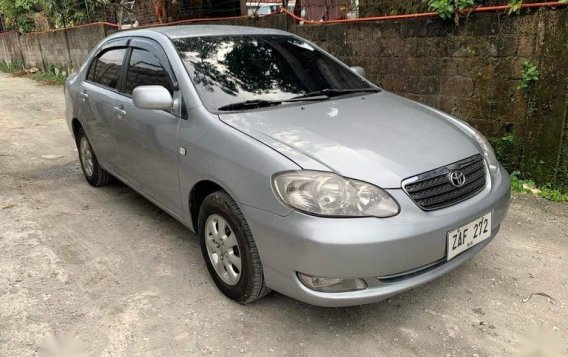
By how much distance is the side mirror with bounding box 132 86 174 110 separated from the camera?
9.32ft

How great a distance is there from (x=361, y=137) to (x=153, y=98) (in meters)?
1.27

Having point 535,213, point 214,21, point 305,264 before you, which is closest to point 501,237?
point 535,213

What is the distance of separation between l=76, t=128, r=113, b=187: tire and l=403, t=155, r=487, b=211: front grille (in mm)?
3327

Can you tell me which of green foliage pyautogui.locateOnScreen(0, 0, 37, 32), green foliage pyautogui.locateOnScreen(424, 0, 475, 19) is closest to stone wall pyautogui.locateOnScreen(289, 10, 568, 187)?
green foliage pyautogui.locateOnScreen(424, 0, 475, 19)

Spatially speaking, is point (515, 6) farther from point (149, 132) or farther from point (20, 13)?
point (20, 13)

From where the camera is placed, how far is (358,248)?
2.13 m

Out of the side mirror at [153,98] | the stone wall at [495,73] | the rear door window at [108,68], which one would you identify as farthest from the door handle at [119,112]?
the stone wall at [495,73]

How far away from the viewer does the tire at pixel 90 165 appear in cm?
462

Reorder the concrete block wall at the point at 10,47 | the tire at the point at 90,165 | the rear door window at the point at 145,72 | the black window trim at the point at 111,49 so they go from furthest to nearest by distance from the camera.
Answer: the concrete block wall at the point at 10,47 < the tire at the point at 90,165 < the black window trim at the point at 111,49 < the rear door window at the point at 145,72

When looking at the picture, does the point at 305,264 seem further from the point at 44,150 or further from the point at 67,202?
the point at 44,150

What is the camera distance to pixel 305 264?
7.18 feet

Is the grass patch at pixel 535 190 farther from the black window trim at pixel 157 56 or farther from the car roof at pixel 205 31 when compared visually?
the black window trim at pixel 157 56

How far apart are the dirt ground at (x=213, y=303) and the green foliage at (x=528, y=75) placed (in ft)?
3.31

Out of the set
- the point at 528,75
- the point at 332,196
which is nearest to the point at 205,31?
the point at 332,196
